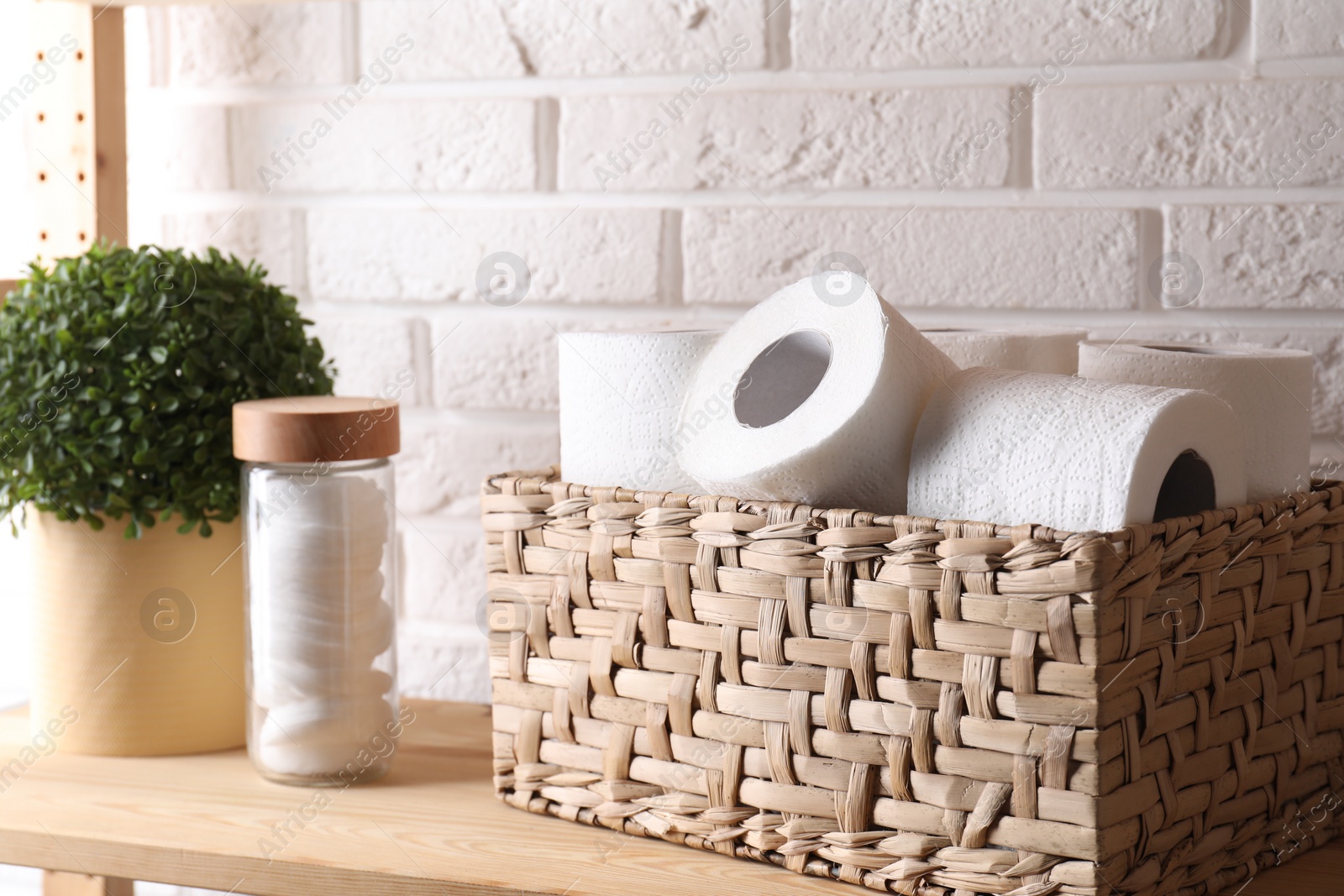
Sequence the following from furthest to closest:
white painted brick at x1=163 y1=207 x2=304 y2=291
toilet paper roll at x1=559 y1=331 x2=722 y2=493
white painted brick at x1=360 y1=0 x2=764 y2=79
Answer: white painted brick at x1=163 y1=207 x2=304 y2=291, white painted brick at x1=360 y1=0 x2=764 y2=79, toilet paper roll at x1=559 y1=331 x2=722 y2=493

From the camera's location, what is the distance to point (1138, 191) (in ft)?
2.61

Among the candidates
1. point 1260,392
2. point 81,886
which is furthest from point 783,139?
point 81,886

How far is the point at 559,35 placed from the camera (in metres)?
0.91

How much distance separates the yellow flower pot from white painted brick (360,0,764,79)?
37 cm

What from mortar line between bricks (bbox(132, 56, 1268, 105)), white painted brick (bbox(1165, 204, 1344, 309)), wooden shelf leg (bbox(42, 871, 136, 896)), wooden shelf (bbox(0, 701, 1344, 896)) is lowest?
wooden shelf leg (bbox(42, 871, 136, 896))

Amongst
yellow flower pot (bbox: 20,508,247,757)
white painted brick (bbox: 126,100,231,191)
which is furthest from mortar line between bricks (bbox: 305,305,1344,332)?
yellow flower pot (bbox: 20,508,247,757)

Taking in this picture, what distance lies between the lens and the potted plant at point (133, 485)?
2.48 ft

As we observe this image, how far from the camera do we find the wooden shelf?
609mm

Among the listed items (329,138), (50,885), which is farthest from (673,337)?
(50,885)

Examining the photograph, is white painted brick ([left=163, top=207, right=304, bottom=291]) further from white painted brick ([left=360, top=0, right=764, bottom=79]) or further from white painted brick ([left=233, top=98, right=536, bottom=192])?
white painted brick ([left=360, top=0, right=764, bottom=79])

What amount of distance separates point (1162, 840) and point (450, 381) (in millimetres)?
579

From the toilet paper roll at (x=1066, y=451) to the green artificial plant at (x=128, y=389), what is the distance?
16.6 inches

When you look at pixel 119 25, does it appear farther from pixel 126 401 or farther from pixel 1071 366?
pixel 1071 366

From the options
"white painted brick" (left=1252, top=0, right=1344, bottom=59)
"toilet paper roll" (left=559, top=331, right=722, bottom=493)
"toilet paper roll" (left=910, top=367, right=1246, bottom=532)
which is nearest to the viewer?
"toilet paper roll" (left=910, top=367, right=1246, bottom=532)
